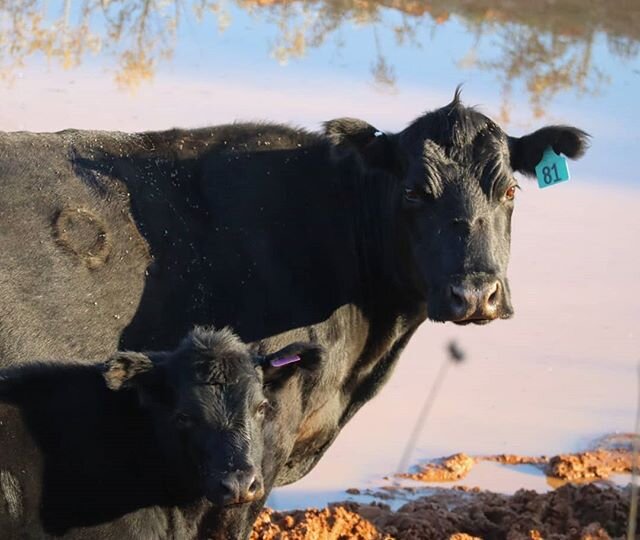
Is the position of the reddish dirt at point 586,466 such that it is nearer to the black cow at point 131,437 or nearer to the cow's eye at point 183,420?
the black cow at point 131,437

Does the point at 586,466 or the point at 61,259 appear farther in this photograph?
the point at 586,466

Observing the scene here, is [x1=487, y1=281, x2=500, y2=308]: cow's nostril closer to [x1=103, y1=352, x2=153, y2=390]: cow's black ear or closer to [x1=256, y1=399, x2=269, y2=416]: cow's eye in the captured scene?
[x1=256, y1=399, x2=269, y2=416]: cow's eye

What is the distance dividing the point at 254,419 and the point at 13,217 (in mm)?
1942

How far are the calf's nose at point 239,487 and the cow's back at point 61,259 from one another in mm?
1696

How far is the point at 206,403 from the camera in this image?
6695 millimetres

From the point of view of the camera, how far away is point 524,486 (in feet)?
31.9

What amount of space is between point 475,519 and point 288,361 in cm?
230

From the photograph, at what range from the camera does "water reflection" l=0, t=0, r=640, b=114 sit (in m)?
17.7

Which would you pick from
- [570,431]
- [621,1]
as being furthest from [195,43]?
[570,431]

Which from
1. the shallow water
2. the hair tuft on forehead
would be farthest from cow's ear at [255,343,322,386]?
the shallow water

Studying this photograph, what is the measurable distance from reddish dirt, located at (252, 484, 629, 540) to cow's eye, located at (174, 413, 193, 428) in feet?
5.95

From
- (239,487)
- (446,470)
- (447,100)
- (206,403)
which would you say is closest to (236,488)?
(239,487)

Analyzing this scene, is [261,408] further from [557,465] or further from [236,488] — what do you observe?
[557,465]

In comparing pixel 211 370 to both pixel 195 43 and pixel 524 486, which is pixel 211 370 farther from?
pixel 195 43
